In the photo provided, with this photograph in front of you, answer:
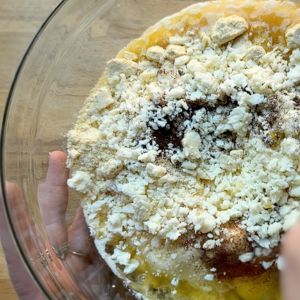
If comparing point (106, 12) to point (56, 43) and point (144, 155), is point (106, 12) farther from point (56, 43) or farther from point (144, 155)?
point (144, 155)

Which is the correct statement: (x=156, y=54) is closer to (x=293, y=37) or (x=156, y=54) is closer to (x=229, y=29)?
(x=229, y=29)

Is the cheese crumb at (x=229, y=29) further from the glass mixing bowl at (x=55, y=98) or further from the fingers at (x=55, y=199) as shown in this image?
the fingers at (x=55, y=199)

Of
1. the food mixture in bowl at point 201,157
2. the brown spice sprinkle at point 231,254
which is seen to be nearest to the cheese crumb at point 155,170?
the food mixture in bowl at point 201,157

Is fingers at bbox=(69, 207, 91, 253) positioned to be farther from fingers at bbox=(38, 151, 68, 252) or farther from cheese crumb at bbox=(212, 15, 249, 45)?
cheese crumb at bbox=(212, 15, 249, 45)

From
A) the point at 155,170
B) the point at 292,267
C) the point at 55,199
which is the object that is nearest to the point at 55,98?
the point at 55,199

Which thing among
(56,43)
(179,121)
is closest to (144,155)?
(179,121)

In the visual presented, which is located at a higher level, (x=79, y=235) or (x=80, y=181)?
(x=80, y=181)
